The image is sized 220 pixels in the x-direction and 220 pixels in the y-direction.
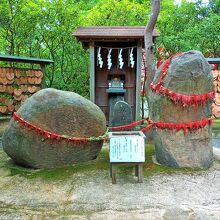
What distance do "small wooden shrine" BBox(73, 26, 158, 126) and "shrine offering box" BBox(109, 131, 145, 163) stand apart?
4.57m

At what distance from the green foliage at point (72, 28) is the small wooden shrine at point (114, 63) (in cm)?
238

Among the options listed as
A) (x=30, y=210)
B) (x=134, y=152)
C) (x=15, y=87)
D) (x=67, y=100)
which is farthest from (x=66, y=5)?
(x=30, y=210)

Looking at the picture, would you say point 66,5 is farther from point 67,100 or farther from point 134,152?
point 134,152

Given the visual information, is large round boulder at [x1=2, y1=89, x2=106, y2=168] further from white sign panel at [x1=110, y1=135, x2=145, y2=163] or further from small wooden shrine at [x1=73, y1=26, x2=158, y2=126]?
small wooden shrine at [x1=73, y1=26, x2=158, y2=126]

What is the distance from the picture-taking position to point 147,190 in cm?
387

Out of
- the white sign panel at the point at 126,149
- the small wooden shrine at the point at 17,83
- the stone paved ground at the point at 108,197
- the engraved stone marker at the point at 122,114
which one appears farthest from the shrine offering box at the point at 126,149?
the small wooden shrine at the point at 17,83

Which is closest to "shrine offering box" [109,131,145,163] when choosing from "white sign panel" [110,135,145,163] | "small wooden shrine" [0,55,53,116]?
"white sign panel" [110,135,145,163]

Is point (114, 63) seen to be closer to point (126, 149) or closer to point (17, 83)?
point (17, 83)

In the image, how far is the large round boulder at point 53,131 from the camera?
15.0 feet

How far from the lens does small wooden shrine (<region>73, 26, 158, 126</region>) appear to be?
865 centimetres

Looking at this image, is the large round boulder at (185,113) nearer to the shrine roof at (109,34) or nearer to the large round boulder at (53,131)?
the large round boulder at (53,131)

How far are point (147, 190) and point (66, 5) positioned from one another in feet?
31.6

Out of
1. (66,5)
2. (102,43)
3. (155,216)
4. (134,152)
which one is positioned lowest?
(155,216)

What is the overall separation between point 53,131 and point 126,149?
4.18 ft
